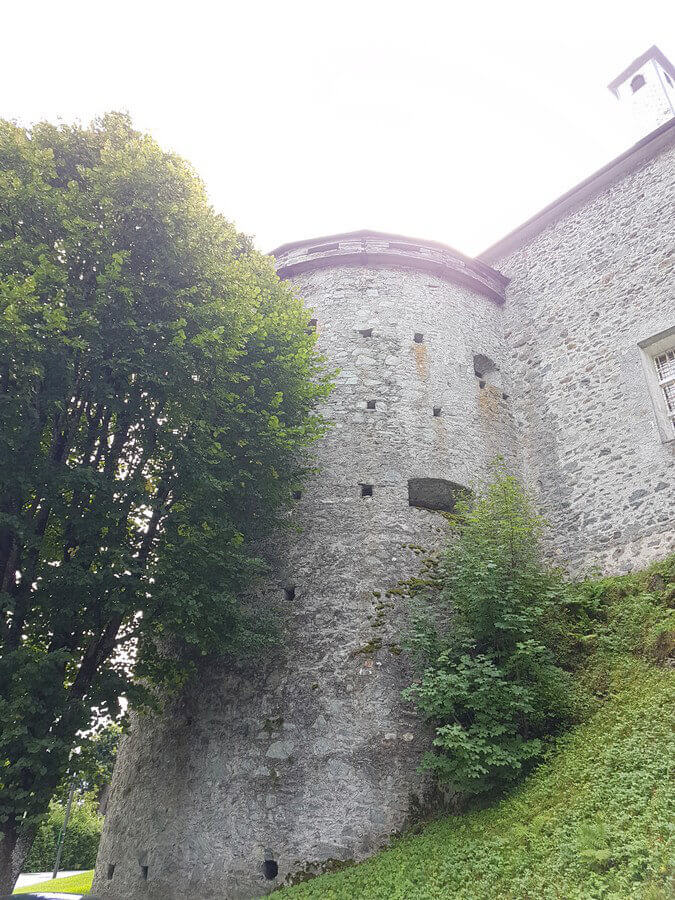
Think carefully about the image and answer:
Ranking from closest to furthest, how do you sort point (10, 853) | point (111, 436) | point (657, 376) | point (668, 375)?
point (10, 853) → point (111, 436) → point (668, 375) → point (657, 376)

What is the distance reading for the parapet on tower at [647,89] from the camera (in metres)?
15.8

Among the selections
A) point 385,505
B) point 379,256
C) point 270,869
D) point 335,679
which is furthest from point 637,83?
point 270,869

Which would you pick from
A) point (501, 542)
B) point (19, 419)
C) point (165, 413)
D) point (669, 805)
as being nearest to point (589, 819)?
point (669, 805)

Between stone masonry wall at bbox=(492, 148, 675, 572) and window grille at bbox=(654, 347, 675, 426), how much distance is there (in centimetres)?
31

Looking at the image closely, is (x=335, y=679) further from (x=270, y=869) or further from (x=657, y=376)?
(x=657, y=376)

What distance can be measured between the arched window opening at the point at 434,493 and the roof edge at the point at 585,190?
659cm

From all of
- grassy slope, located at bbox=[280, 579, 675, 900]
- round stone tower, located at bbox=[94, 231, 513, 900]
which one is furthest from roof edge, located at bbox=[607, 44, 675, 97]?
grassy slope, located at bbox=[280, 579, 675, 900]

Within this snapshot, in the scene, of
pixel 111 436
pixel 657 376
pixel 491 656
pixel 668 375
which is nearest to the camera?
pixel 491 656

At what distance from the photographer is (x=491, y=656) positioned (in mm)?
6441

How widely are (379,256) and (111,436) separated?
6.65m

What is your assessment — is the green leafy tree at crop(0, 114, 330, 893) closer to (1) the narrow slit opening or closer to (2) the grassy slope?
(1) the narrow slit opening

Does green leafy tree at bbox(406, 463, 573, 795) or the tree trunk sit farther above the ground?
green leafy tree at bbox(406, 463, 573, 795)

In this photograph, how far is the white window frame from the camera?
29.5 feet

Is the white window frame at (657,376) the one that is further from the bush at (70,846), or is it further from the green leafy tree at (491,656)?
the bush at (70,846)
